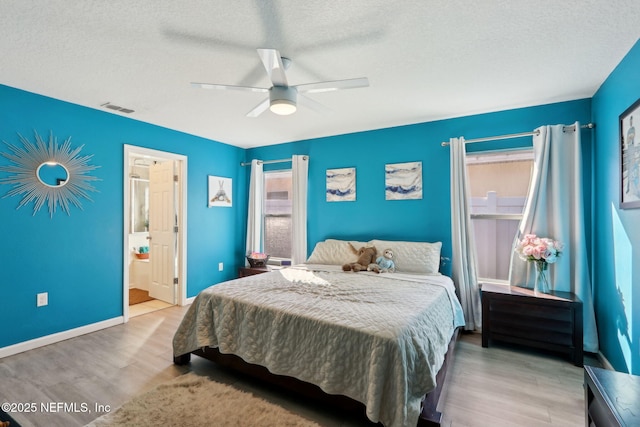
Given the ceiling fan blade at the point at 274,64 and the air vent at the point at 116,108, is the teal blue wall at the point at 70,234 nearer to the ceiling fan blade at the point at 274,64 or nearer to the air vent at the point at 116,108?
the air vent at the point at 116,108

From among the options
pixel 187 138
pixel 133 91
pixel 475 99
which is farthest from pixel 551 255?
pixel 187 138

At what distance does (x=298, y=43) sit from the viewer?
6.38 feet

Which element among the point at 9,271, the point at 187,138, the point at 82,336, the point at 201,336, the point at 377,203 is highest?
the point at 187,138

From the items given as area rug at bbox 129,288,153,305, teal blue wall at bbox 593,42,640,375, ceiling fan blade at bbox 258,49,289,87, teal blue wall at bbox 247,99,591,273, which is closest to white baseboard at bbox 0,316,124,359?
Answer: area rug at bbox 129,288,153,305

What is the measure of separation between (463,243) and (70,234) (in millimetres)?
4148

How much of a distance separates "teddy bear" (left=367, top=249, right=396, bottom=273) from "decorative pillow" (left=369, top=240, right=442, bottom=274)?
7 cm

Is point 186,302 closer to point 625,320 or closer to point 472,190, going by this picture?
point 472,190

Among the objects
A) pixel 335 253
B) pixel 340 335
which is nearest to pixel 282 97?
pixel 340 335

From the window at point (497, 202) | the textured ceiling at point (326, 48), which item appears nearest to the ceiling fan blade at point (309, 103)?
the textured ceiling at point (326, 48)

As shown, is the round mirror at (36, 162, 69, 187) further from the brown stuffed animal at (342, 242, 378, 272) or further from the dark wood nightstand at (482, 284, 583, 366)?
the dark wood nightstand at (482, 284, 583, 366)

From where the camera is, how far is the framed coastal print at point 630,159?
190 cm

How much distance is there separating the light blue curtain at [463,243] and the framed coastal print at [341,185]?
1.30 meters

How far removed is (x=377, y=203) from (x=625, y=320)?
2.46 m

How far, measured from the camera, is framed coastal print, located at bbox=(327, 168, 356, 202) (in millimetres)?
4078
